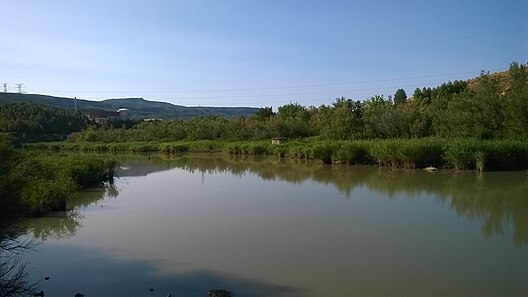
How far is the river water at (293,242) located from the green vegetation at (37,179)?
650mm

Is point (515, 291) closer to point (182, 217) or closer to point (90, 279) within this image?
point (90, 279)

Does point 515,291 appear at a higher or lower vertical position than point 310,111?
lower

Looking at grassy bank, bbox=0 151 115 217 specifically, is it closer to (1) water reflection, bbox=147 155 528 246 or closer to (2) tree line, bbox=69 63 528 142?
(1) water reflection, bbox=147 155 528 246

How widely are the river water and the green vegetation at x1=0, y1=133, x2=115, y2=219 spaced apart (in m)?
0.65

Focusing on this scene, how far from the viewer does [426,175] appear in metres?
19.3

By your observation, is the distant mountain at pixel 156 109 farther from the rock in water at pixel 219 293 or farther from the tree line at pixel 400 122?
the rock in water at pixel 219 293

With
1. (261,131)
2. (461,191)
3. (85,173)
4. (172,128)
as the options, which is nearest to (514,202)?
(461,191)

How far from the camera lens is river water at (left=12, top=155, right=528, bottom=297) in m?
6.45

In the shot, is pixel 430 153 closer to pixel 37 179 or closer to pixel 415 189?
pixel 415 189

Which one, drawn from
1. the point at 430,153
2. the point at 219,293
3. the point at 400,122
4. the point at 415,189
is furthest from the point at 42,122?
the point at 219,293

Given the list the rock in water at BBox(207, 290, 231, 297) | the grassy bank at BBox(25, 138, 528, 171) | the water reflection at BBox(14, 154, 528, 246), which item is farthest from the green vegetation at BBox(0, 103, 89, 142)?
the rock in water at BBox(207, 290, 231, 297)

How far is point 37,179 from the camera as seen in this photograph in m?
8.18

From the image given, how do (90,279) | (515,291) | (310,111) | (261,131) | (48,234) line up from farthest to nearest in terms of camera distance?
(310,111)
(261,131)
(48,234)
(90,279)
(515,291)

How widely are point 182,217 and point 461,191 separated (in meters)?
8.38
